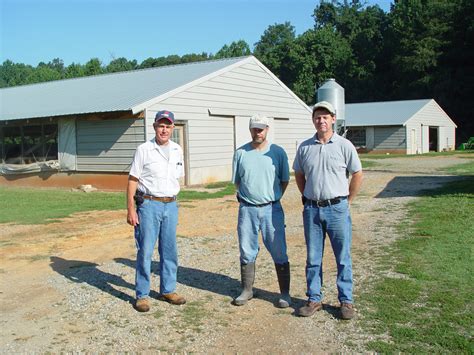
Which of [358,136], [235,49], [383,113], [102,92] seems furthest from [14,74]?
[102,92]

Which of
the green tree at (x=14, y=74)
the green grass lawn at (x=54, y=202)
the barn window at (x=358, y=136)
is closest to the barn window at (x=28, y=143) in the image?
the green grass lawn at (x=54, y=202)

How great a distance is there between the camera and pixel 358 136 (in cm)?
4066

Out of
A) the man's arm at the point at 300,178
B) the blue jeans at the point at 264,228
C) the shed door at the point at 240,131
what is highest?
the shed door at the point at 240,131

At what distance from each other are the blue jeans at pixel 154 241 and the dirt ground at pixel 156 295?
0.81 feet

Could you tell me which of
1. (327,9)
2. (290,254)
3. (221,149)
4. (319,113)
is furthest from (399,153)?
(327,9)

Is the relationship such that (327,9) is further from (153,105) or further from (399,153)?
(153,105)

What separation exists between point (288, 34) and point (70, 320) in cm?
9027

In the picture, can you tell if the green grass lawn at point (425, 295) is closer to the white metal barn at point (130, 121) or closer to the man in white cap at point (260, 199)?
the man in white cap at point (260, 199)

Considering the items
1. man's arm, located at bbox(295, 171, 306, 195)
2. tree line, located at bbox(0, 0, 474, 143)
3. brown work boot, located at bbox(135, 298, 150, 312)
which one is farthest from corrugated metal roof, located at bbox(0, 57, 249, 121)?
tree line, located at bbox(0, 0, 474, 143)

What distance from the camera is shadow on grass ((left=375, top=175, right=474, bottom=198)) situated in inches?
530

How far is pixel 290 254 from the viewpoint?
287 inches

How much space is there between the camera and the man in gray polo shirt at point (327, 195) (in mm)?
4766

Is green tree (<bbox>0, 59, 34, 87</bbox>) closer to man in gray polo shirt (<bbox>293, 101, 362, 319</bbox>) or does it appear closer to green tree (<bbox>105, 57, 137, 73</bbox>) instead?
green tree (<bbox>105, 57, 137, 73</bbox>)

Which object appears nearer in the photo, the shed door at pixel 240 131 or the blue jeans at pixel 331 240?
the blue jeans at pixel 331 240
